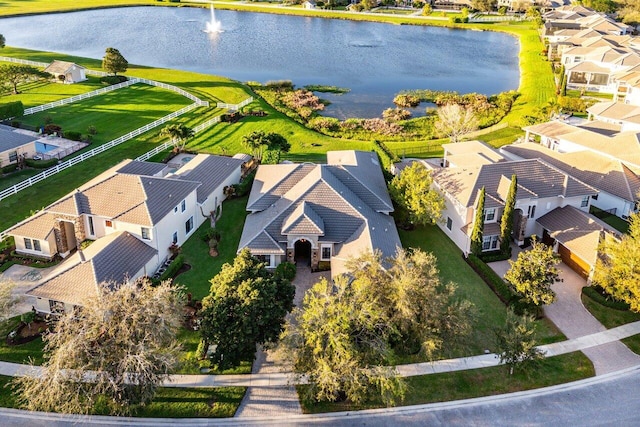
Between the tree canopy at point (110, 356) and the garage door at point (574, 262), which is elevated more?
the tree canopy at point (110, 356)

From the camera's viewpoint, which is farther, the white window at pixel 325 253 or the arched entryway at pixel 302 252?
the arched entryway at pixel 302 252

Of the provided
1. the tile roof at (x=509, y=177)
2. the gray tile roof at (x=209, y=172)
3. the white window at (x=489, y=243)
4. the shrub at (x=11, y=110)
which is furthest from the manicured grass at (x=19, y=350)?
the shrub at (x=11, y=110)

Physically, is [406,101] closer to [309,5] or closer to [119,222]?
[119,222]

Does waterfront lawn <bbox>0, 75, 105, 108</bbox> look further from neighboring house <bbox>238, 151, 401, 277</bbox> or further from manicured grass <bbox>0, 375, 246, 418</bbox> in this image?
manicured grass <bbox>0, 375, 246, 418</bbox>

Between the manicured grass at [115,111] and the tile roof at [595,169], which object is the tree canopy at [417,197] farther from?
the manicured grass at [115,111]

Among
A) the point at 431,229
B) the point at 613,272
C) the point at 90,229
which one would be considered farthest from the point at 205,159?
the point at 613,272

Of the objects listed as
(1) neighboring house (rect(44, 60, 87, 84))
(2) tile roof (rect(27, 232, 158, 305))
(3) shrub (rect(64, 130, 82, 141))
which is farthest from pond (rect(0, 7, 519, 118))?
(2) tile roof (rect(27, 232, 158, 305))
